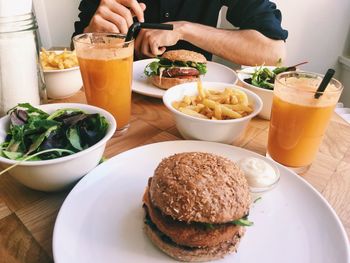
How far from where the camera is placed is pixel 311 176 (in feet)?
3.25

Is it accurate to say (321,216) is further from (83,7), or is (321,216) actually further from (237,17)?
(83,7)

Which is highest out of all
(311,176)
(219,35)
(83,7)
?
(83,7)

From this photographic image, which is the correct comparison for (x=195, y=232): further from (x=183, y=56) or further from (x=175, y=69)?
(x=183, y=56)

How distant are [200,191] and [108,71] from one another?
0.66 metres

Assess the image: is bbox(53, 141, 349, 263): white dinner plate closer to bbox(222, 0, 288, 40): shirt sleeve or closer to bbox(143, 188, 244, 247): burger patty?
bbox(143, 188, 244, 247): burger patty

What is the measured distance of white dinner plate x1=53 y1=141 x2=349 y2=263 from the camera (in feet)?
2.20

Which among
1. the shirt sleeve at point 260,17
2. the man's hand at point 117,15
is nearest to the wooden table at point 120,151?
the man's hand at point 117,15

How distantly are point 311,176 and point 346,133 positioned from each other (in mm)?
399

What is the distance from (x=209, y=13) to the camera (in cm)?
271

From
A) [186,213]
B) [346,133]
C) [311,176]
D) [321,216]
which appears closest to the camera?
[186,213]

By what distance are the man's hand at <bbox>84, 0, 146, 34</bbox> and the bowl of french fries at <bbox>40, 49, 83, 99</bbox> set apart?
1.55 ft

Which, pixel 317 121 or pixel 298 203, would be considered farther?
pixel 317 121

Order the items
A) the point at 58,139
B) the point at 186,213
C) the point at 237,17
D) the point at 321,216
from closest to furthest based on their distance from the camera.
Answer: the point at 186,213 < the point at 321,216 < the point at 58,139 < the point at 237,17

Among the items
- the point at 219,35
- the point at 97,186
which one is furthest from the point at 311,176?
the point at 219,35
